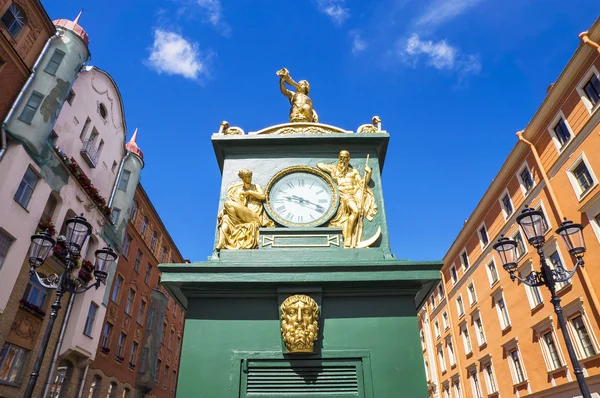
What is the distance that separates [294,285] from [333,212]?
5.37 ft

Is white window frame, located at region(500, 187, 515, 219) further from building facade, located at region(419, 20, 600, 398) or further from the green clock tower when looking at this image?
the green clock tower

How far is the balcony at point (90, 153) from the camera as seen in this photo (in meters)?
24.3

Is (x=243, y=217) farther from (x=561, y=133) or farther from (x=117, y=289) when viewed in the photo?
(x=117, y=289)

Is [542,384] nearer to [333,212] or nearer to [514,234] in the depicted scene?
[514,234]

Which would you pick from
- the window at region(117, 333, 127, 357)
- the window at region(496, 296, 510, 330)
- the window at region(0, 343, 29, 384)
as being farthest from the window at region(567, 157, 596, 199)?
the window at region(117, 333, 127, 357)

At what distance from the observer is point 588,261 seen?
19.6 m

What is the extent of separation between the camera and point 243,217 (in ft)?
22.7

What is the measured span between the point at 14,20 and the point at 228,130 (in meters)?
18.8

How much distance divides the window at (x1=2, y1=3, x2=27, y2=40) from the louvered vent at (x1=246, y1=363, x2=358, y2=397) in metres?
22.0

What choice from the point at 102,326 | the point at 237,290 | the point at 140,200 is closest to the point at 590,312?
the point at 237,290

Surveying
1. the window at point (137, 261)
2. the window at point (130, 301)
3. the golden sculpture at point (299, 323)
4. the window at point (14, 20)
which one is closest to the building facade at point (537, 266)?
the golden sculpture at point (299, 323)

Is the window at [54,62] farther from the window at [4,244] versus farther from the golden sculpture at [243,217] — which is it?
the golden sculpture at [243,217]

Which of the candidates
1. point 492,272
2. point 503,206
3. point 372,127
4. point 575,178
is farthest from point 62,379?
point 503,206

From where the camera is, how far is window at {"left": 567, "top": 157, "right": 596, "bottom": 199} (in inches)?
785
